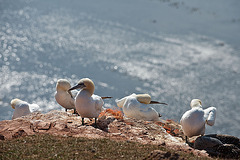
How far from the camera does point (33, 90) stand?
82.2 ft

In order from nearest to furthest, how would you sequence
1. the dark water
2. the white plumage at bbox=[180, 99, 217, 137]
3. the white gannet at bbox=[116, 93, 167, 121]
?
the white plumage at bbox=[180, 99, 217, 137] < the white gannet at bbox=[116, 93, 167, 121] < the dark water

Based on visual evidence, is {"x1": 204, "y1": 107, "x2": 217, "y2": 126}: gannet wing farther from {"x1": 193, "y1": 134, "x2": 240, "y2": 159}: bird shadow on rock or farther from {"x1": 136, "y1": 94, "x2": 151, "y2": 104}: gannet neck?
{"x1": 136, "y1": 94, "x2": 151, "y2": 104}: gannet neck

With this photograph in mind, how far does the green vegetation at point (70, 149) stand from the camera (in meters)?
6.99

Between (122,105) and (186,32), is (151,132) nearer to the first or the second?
(122,105)

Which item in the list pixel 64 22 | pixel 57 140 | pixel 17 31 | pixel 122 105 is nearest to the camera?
pixel 57 140

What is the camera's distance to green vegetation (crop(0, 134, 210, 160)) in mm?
6992

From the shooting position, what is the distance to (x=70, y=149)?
7.32 meters

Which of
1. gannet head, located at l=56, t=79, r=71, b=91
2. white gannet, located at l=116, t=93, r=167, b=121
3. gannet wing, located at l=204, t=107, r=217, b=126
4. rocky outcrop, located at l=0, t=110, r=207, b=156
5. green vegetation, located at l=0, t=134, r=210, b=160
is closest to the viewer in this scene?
green vegetation, located at l=0, t=134, r=210, b=160

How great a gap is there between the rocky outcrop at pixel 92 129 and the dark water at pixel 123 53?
45.2ft

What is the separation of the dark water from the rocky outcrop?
13776 millimetres

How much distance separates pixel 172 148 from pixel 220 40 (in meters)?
30.5

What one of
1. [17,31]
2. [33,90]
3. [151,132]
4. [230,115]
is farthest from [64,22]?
[151,132]

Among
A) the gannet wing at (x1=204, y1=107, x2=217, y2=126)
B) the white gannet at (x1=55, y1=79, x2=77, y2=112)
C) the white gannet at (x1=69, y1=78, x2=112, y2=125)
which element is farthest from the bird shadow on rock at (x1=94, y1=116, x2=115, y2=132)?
the gannet wing at (x1=204, y1=107, x2=217, y2=126)

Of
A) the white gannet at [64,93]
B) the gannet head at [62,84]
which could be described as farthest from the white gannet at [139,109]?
the gannet head at [62,84]
